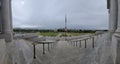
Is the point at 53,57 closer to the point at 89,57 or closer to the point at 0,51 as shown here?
the point at 89,57

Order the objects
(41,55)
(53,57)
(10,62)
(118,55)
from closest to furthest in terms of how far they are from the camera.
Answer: (118,55)
(10,62)
(53,57)
(41,55)

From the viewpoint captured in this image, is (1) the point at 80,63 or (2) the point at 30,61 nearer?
(1) the point at 80,63

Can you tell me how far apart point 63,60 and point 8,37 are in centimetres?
409

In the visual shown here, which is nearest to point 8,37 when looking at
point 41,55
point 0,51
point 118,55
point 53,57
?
point 41,55

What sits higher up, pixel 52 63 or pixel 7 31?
pixel 7 31

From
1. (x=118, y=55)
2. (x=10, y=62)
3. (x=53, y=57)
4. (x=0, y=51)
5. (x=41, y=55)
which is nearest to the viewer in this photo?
(x=118, y=55)

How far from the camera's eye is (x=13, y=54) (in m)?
11.1

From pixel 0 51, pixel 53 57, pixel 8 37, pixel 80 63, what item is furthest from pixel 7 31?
pixel 80 63

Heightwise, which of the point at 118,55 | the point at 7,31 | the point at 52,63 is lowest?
the point at 52,63

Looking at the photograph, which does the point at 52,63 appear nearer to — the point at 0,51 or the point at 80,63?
the point at 80,63

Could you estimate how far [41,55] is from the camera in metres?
13.6

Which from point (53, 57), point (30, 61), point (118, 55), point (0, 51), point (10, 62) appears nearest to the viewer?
point (118, 55)

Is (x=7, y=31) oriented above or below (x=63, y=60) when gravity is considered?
above

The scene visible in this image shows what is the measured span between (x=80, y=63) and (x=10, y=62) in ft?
11.6
